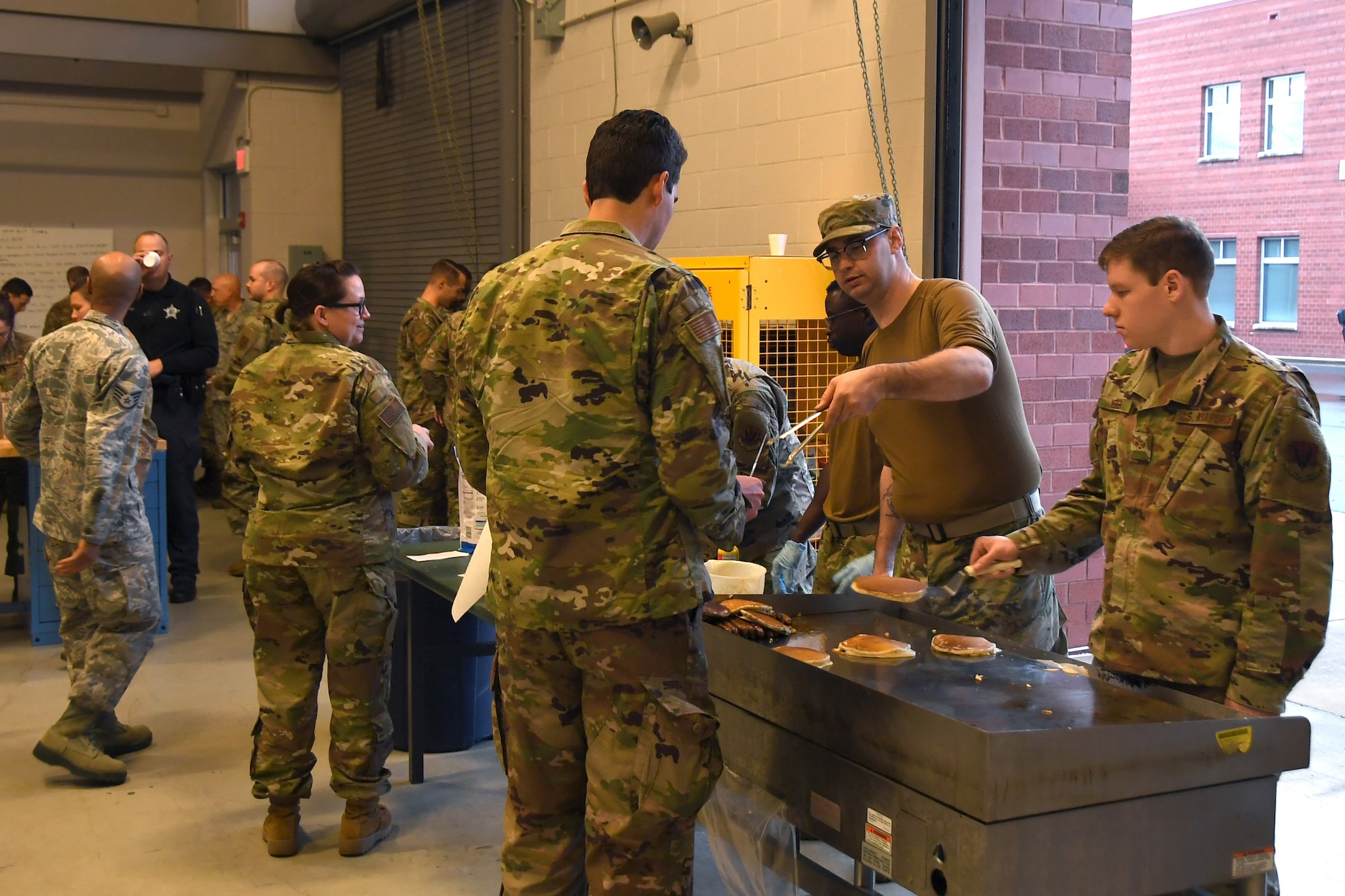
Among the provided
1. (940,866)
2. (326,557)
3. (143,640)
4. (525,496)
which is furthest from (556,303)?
(143,640)

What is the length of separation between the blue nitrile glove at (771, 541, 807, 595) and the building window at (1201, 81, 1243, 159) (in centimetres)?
412

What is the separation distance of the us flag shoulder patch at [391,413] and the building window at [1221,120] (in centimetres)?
493

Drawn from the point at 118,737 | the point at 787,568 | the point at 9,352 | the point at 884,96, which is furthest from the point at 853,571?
the point at 9,352

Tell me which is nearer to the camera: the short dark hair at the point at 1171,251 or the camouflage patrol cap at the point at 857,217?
the short dark hair at the point at 1171,251

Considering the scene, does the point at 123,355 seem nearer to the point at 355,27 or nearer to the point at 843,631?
the point at 843,631

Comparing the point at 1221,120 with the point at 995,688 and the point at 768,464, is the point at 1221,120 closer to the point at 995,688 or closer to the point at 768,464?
the point at 768,464

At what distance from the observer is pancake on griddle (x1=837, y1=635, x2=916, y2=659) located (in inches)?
96.7

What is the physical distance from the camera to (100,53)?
9031mm

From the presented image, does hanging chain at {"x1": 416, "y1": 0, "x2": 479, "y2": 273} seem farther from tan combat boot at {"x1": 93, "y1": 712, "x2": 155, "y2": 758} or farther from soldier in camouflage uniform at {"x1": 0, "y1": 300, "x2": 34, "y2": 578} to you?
tan combat boot at {"x1": 93, "y1": 712, "x2": 155, "y2": 758}

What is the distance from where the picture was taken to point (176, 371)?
673 centimetres

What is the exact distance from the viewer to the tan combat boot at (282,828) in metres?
3.67

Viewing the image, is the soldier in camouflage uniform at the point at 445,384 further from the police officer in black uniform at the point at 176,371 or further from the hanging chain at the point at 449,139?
the hanging chain at the point at 449,139

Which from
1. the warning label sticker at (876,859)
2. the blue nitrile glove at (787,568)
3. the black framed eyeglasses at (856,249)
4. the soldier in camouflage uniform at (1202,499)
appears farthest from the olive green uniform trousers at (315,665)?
the soldier in camouflage uniform at (1202,499)

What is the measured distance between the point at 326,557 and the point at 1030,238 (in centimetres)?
277
